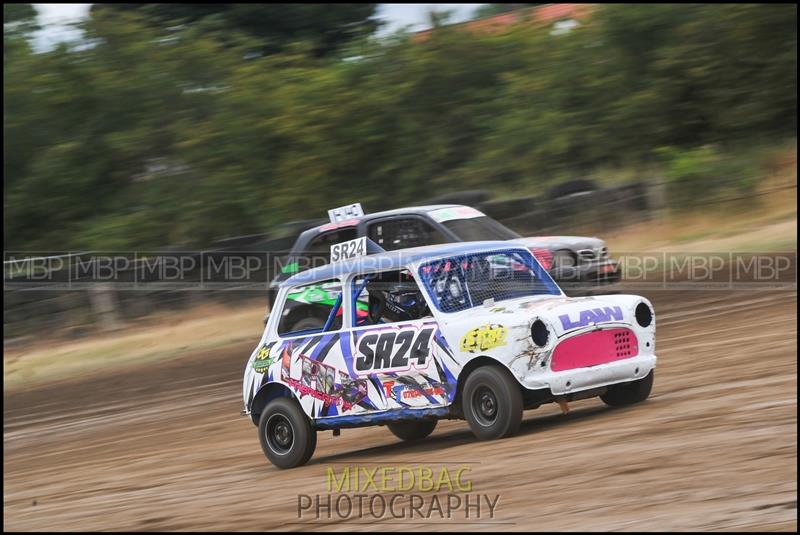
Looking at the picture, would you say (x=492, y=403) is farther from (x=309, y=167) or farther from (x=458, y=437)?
(x=309, y=167)

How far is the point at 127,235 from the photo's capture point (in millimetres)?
23859

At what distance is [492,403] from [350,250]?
191 centimetres

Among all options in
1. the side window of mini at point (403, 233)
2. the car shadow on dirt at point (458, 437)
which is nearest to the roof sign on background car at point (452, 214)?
the side window of mini at point (403, 233)

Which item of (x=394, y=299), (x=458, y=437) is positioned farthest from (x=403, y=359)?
(x=458, y=437)

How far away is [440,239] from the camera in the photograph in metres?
13.3

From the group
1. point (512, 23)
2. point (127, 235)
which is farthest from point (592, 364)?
point (512, 23)

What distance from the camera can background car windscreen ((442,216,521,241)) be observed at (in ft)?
44.2

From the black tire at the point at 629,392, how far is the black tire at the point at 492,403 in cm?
113

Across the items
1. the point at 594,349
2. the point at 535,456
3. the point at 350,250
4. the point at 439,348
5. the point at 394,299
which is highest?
the point at 350,250

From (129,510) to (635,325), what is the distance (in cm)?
378

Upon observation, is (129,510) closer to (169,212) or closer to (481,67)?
(169,212)

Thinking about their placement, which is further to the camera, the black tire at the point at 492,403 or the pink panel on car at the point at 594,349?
the pink panel on car at the point at 594,349

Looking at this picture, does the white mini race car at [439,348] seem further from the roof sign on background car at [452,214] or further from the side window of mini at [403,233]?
the roof sign on background car at [452,214]

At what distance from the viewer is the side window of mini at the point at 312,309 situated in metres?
8.68
